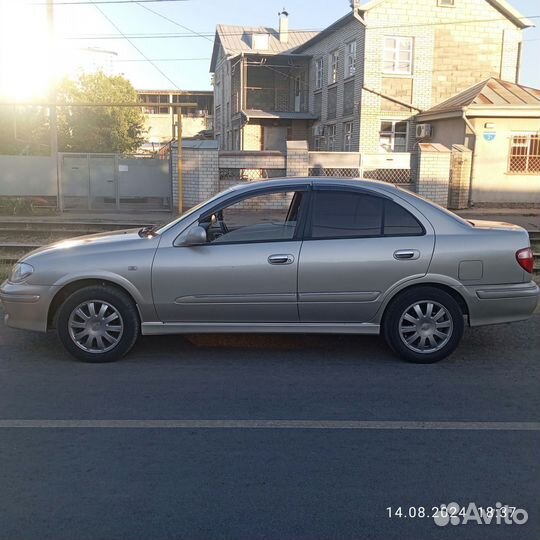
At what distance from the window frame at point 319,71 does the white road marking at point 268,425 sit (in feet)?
89.4

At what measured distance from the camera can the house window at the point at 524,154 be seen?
758 inches

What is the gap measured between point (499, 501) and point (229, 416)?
1839 millimetres

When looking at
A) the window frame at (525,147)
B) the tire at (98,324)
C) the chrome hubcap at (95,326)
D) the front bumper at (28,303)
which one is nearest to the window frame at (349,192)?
the tire at (98,324)

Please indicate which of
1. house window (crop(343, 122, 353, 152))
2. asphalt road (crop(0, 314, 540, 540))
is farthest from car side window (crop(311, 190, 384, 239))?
house window (crop(343, 122, 353, 152))

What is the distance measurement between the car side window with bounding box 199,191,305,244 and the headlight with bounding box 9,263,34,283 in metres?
1.53

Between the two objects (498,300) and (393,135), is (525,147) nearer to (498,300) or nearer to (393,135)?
(393,135)

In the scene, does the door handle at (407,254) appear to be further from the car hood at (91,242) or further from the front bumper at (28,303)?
the front bumper at (28,303)

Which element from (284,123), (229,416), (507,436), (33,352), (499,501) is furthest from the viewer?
(284,123)

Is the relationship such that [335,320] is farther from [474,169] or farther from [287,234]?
[474,169]

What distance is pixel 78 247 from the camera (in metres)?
5.36

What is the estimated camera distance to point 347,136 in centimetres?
2566

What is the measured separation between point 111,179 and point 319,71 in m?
15.5

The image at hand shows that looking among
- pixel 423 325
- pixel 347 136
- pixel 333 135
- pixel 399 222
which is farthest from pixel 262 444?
pixel 333 135

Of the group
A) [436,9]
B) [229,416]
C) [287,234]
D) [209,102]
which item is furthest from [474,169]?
[209,102]
